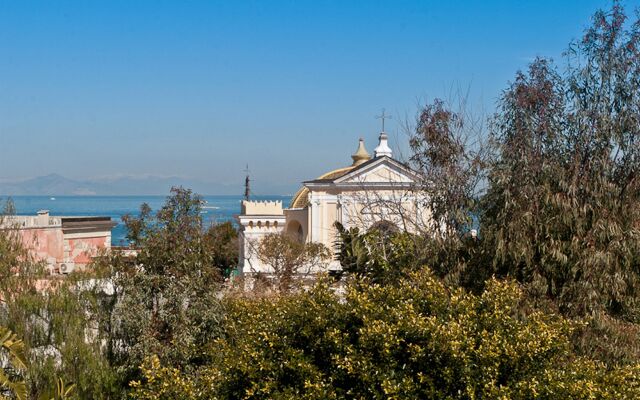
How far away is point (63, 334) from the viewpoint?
1396 centimetres

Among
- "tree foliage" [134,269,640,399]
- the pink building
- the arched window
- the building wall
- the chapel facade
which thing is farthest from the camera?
the arched window

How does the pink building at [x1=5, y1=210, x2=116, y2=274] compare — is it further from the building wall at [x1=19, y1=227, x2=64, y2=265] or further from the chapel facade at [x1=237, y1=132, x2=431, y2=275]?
the chapel facade at [x1=237, y1=132, x2=431, y2=275]

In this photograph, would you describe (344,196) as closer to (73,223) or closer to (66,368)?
(73,223)

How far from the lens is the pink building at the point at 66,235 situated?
2609 centimetres

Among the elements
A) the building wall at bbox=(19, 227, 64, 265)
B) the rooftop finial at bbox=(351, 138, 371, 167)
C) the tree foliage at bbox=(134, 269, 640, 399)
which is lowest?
the tree foliage at bbox=(134, 269, 640, 399)

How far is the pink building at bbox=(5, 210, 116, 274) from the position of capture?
85.6 ft

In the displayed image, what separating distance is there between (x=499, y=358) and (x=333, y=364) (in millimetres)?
2088

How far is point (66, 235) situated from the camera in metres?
28.0

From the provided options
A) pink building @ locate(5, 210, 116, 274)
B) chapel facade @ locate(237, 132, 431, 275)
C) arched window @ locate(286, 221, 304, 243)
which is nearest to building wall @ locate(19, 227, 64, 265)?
pink building @ locate(5, 210, 116, 274)

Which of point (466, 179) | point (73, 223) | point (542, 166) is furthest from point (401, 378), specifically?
point (73, 223)

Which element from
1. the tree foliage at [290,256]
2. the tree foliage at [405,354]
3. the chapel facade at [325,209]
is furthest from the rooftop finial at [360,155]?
the tree foliage at [405,354]

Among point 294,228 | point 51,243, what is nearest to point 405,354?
point 51,243

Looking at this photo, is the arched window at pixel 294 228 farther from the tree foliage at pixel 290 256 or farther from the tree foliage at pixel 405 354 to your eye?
the tree foliage at pixel 405 354

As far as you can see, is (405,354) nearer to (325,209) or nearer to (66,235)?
(66,235)
